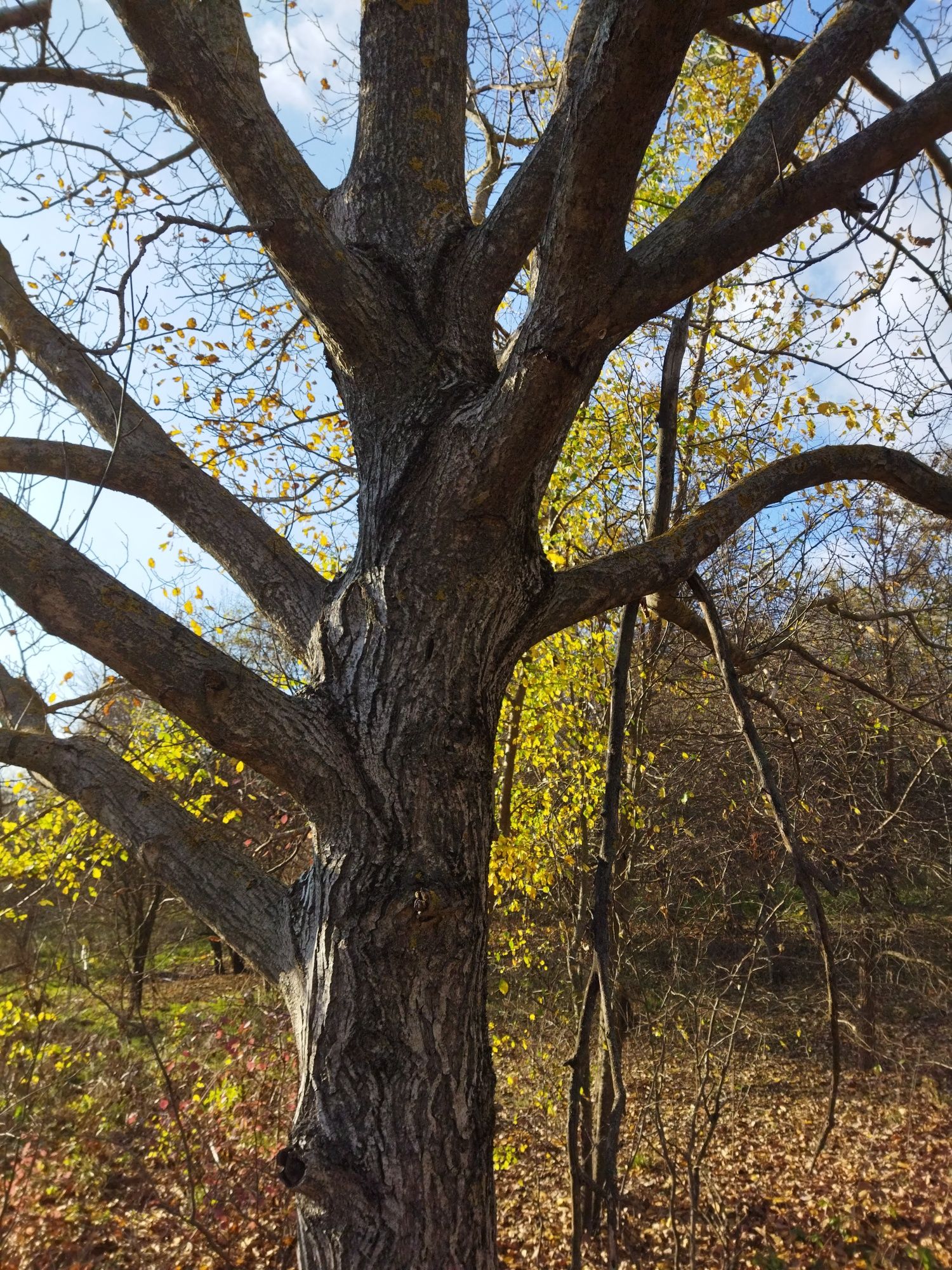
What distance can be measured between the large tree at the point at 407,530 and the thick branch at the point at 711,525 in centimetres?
1

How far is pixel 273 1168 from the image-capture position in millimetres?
5090

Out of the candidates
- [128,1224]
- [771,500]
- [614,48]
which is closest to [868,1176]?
[128,1224]

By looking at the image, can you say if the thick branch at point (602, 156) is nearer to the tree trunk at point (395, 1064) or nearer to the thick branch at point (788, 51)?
the tree trunk at point (395, 1064)

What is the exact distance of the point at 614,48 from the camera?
1559 millimetres

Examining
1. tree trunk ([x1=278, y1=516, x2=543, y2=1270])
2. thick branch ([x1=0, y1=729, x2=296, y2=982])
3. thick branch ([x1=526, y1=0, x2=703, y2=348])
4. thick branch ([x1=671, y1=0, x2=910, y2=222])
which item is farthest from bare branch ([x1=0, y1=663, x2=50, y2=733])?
thick branch ([x1=671, y1=0, x2=910, y2=222])

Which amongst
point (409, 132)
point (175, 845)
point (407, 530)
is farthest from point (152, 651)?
point (409, 132)

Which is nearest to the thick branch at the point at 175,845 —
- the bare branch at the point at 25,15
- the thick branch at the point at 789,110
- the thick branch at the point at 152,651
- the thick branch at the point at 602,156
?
the thick branch at the point at 152,651

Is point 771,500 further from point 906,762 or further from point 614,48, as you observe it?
point 906,762

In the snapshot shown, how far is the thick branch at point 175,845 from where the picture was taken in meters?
1.97

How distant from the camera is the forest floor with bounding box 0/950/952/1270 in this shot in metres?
4.92

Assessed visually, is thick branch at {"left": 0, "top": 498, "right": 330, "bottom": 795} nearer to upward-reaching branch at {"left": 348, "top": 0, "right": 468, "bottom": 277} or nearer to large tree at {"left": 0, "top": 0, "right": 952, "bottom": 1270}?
large tree at {"left": 0, "top": 0, "right": 952, "bottom": 1270}

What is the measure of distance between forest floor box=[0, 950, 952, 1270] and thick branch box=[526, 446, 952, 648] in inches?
125

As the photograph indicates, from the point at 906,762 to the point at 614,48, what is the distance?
33.9ft

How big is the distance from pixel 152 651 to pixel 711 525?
1.67m
